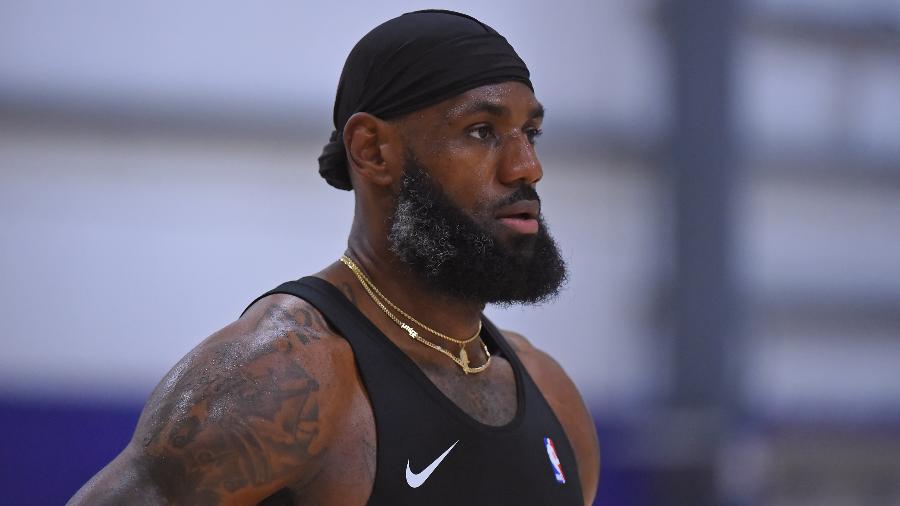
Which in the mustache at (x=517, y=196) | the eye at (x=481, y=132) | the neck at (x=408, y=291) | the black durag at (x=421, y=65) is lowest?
the neck at (x=408, y=291)

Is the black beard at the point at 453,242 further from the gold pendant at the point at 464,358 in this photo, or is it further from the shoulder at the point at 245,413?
the shoulder at the point at 245,413

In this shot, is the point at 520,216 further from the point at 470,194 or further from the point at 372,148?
the point at 372,148

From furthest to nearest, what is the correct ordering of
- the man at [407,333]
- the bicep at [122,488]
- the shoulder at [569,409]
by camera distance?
the shoulder at [569,409] → the man at [407,333] → the bicep at [122,488]

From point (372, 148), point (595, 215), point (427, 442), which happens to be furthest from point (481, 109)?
point (595, 215)

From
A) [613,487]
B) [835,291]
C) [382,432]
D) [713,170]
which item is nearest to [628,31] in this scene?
[713,170]

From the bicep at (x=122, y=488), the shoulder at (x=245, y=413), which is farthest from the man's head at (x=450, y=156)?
the bicep at (x=122, y=488)

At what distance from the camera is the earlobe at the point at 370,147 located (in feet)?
6.30

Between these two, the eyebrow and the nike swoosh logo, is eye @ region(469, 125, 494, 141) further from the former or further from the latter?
the nike swoosh logo

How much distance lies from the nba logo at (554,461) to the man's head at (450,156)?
273 millimetres

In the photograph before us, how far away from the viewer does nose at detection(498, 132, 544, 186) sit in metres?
1.86

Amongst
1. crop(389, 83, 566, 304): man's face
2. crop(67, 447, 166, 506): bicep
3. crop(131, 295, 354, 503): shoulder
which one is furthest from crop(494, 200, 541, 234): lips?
crop(67, 447, 166, 506): bicep

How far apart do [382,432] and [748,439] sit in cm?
295

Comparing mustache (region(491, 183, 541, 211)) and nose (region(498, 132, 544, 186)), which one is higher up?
nose (region(498, 132, 544, 186))

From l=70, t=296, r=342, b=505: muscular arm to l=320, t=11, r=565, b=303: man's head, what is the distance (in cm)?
32
